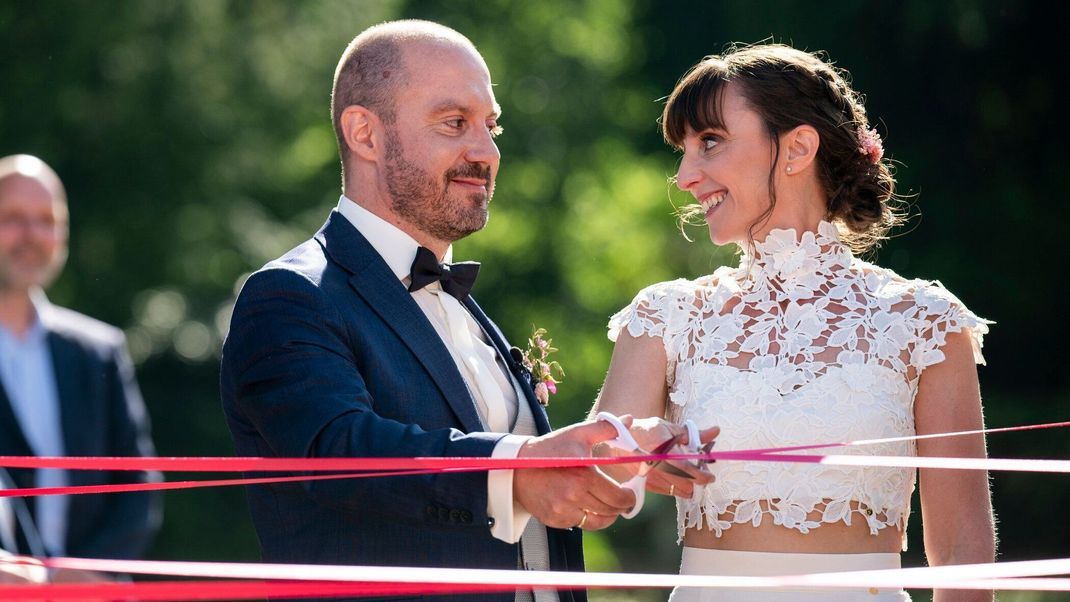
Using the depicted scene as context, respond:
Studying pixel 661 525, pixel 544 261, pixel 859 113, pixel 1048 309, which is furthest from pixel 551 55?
pixel 859 113

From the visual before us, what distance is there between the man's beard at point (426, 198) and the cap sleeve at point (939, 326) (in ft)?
4.02

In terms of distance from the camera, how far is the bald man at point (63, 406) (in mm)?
4691

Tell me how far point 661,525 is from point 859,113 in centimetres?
1120

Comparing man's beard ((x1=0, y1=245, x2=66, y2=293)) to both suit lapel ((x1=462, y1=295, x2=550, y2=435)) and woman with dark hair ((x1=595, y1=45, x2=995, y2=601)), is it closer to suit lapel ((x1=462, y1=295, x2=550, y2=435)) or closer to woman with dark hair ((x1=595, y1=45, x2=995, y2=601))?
suit lapel ((x1=462, y1=295, x2=550, y2=435))

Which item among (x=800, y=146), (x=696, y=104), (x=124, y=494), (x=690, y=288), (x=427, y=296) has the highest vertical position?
(x=696, y=104)

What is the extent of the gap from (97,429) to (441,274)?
1.87m

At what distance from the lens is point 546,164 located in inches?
607

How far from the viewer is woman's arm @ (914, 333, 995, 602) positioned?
358 cm

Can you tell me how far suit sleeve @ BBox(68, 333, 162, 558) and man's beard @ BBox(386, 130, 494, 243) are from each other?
5.91ft

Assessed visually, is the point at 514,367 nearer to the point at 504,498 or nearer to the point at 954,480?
the point at 504,498

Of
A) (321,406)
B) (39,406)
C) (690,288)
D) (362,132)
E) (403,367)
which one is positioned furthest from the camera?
(39,406)

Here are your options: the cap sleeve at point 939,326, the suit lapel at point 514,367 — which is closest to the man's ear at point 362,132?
the suit lapel at point 514,367

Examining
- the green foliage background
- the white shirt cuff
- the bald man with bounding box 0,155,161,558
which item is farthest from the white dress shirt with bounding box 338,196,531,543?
the green foliage background

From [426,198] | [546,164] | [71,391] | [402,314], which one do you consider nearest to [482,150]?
[426,198]
